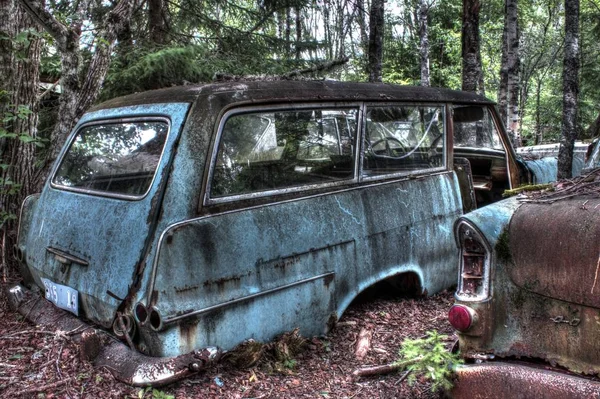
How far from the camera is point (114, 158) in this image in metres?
3.52

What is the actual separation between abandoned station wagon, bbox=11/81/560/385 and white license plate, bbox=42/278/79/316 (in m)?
0.01

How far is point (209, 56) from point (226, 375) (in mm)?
7290

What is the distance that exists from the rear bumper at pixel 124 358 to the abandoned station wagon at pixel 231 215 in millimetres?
16

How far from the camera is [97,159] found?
367cm

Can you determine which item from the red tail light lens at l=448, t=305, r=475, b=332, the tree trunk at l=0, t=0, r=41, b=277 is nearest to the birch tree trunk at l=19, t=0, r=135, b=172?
the tree trunk at l=0, t=0, r=41, b=277

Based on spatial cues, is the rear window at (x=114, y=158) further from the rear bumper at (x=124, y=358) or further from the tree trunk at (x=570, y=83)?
the tree trunk at (x=570, y=83)

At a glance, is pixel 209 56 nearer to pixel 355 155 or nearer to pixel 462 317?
pixel 355 155

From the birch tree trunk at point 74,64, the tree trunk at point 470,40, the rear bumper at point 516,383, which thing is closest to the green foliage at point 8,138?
the birch tree trunk at point 74,64

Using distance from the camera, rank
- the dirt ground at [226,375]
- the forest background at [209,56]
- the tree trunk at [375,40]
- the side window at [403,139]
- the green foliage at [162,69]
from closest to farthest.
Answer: the dirt ground at [226,375] < the side window at [403,139] < the forest background at [209,56] < the green foliage at [162,69] < the tree trunk at [375,40]

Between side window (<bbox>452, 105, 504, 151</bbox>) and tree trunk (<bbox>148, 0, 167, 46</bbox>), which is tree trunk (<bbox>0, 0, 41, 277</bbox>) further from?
tree trunk (<bbox>148, 0, 167, 46</bbox>)

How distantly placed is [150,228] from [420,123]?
277cm

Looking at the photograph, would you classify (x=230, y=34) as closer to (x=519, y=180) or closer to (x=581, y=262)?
(x=519, y=180)

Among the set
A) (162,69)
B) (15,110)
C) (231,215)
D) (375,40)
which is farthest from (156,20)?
(231,215)

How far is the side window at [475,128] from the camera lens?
530 centimetres
